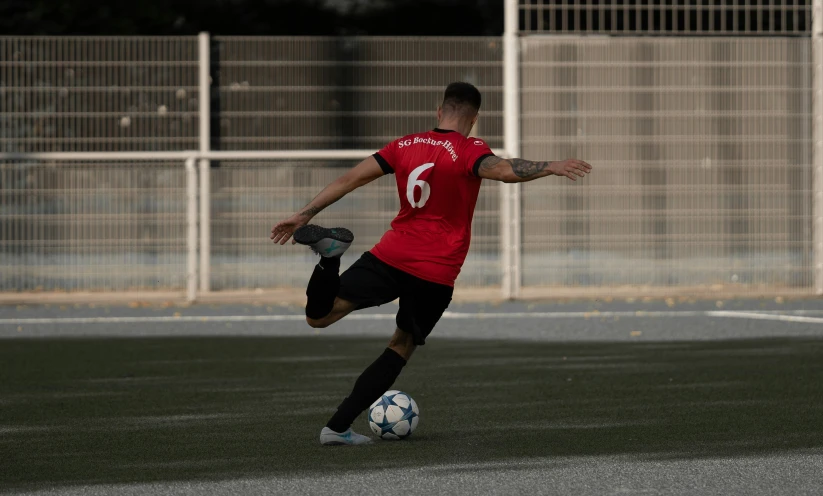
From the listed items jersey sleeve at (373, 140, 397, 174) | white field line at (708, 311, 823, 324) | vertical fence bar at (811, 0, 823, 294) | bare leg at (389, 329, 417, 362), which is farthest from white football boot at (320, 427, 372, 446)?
vertical fence bar at (811, 0, 823, 294)

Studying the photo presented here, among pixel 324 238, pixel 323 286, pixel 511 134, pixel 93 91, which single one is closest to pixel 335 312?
pixel 323 286

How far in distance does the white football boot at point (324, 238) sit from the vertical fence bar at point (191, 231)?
41.8 ft

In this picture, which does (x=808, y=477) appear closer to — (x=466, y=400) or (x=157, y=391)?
(x=466, y=400)

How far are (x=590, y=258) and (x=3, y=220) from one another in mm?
7197

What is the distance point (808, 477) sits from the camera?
6012 millimetres

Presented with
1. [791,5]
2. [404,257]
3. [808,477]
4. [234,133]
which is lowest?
[808,477]

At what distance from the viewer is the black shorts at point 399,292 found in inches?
282

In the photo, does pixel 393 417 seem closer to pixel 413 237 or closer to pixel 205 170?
pixel 413 237

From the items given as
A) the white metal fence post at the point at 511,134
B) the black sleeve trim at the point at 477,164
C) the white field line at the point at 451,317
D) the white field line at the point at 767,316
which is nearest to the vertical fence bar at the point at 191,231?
the white field line at the point at 451,317

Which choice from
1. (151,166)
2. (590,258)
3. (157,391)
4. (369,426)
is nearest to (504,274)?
(590,258)

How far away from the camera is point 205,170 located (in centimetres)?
1941

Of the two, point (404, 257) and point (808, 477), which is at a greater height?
point (404, 257)

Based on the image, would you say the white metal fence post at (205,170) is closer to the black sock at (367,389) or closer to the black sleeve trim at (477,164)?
the black sock at (367,389)

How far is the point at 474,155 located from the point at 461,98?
35cm
